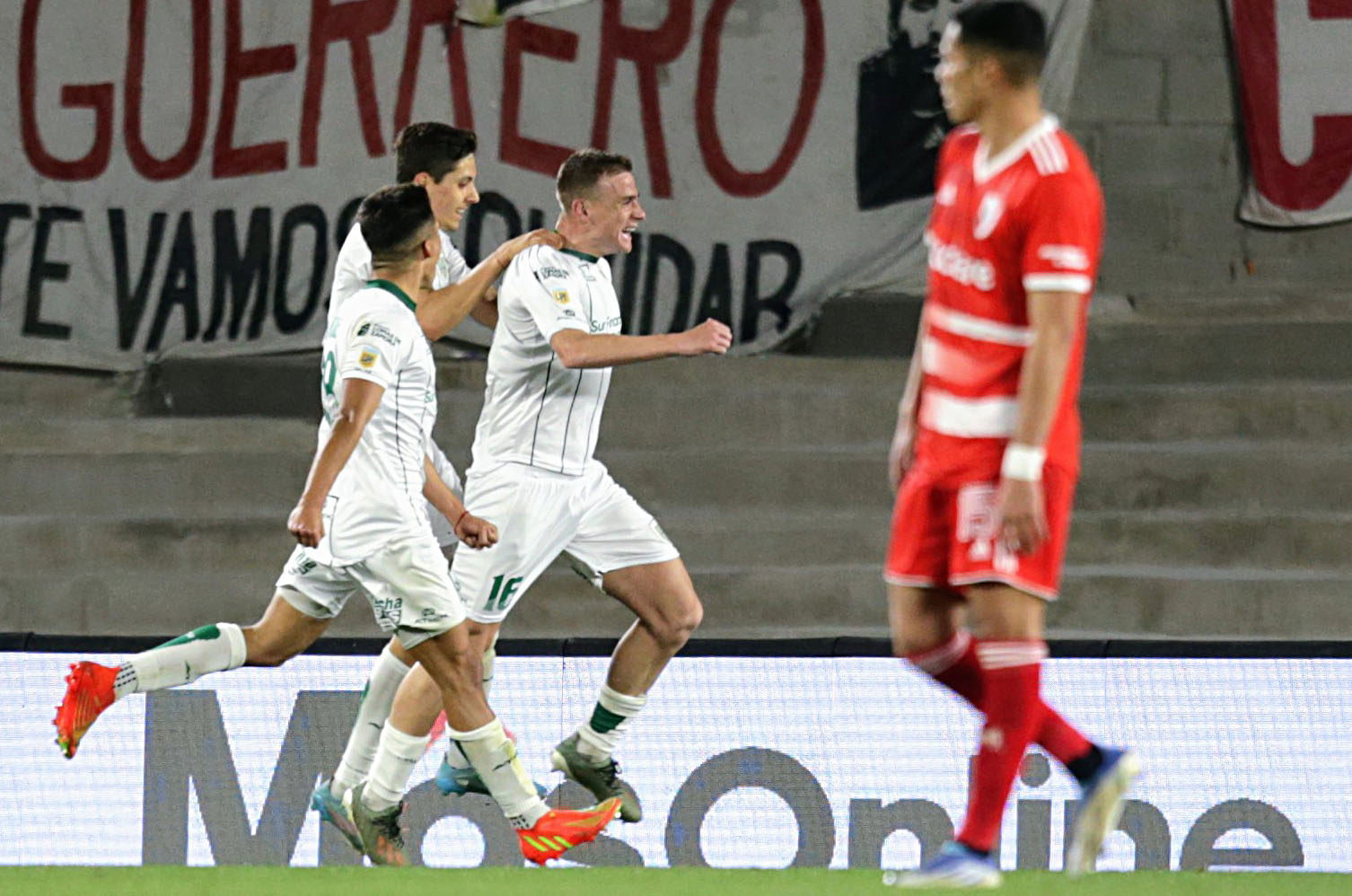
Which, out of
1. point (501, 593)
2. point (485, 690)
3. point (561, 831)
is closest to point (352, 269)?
point (501, 593)

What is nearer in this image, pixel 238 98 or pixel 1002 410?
pixel 1002 410

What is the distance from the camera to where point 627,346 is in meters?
5.48

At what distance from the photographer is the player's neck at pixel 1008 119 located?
3.97 meters

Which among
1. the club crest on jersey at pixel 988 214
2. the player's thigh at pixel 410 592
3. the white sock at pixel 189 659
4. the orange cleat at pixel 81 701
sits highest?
the club crest on jersey at pixel 988 214

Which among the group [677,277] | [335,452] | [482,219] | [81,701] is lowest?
[81,701]

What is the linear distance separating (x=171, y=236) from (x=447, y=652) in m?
7.02

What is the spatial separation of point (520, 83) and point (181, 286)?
2.17 m

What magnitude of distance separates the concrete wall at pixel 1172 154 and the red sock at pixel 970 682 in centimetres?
776

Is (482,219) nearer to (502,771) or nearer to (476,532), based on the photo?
(476,532)

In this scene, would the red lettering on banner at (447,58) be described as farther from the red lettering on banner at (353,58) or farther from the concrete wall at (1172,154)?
the concrete wall at (1172,154)

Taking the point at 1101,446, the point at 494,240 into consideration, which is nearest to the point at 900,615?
the point at 1101,446

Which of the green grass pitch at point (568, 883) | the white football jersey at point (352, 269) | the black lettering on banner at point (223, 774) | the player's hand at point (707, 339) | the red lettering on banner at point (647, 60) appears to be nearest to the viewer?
the green grass pitch at point (568, 883)

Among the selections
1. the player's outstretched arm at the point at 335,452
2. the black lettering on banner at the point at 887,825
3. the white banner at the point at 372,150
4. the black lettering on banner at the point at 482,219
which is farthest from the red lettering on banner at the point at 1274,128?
the player's outstretched arm at the point at 335,452

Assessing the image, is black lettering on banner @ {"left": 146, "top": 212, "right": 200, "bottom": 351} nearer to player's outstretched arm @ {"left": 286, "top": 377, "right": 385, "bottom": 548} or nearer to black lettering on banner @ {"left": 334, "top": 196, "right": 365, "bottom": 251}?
black lettering on banner @ {"left": 334, "top": 196, "right": 365, "bottom": 251}
